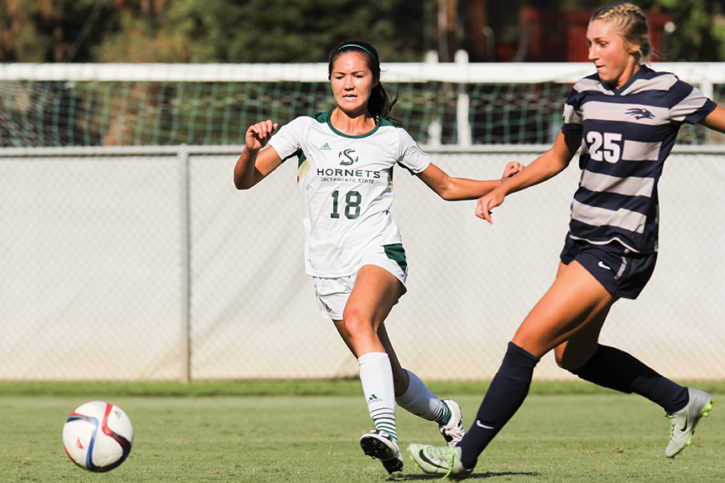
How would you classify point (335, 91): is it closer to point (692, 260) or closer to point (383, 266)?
point (383, 266)

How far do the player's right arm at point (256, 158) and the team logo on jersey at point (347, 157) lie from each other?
37 centimetres

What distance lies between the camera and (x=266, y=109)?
19.7 m

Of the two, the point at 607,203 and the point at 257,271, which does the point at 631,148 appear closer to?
the point at 607,203

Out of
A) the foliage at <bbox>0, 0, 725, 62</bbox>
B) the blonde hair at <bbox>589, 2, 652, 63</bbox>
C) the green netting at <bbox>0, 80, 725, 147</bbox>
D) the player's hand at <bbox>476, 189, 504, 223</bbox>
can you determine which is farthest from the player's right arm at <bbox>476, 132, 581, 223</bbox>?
the foliage at <bbox>0, 0, 725, 62</bbox>

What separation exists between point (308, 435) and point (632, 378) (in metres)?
2.74

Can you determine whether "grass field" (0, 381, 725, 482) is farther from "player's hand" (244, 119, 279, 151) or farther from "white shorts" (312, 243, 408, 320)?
"player's hand" (244, 119, 279, 151)

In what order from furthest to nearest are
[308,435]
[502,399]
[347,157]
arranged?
[308,435]
[347,157]
[502,399]

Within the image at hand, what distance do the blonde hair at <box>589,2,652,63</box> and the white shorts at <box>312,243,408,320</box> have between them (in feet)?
5.04

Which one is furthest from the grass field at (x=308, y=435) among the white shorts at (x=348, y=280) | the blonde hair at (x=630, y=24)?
the blonde hair at (x=630, y=24)

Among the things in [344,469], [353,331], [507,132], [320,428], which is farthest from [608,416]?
[507,132]

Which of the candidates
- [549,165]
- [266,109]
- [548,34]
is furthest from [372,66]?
[548,34]

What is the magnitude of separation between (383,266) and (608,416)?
12.4ft

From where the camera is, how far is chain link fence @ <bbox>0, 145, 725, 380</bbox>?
35.4 feet

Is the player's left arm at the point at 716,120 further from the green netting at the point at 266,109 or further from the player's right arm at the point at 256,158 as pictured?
the green netting at the point at 266,109
